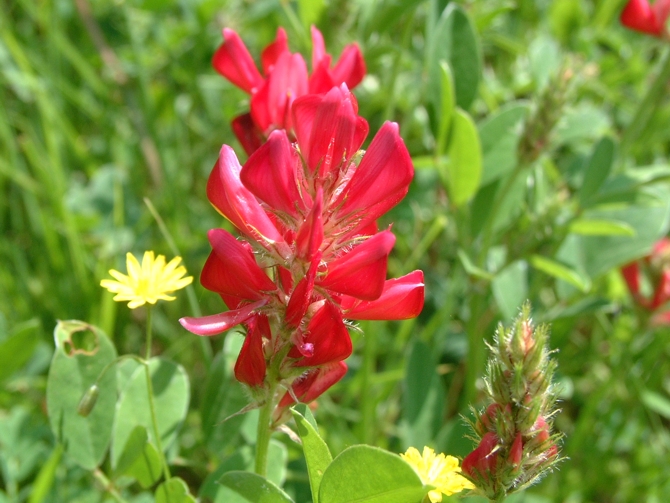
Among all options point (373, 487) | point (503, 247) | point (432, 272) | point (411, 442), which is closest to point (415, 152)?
point (432, 272)

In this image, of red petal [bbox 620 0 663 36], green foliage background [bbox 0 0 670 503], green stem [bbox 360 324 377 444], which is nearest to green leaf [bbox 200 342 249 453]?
green foliage background [bbox 0 0 670 503]

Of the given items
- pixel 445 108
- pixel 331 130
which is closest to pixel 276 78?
pixel 331 130

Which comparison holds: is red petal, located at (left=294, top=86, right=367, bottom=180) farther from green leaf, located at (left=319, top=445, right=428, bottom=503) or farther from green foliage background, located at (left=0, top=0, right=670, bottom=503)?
green foliage background, located at (left=0, top=0, right=670, bottom=503)

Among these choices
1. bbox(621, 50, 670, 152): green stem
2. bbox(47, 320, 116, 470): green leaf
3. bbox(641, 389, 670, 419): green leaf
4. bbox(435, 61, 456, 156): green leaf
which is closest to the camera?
bbox(47, 320, 116, 470): green leaf

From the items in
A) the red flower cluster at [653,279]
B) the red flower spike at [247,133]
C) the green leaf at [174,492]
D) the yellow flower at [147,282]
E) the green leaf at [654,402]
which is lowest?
the green leaf at [654,402]

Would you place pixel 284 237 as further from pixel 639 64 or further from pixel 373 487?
pixel 639 64

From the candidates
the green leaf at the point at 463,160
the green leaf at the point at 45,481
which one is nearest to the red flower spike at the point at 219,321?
the green leaf at the point at 45,481

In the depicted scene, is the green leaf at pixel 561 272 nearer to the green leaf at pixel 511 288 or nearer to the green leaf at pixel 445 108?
the green leaf at pixel 511 288
